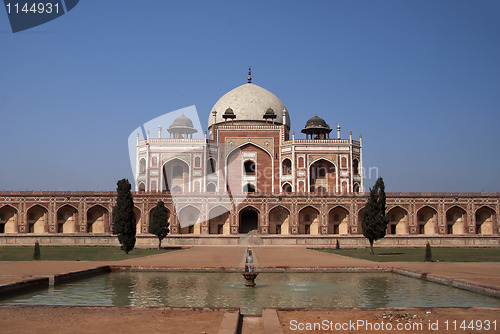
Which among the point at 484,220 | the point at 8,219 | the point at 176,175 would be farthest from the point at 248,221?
the point at 484,220

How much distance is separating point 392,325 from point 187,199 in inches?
1073

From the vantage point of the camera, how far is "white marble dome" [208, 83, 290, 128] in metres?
40.9

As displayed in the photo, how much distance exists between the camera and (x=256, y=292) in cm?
922

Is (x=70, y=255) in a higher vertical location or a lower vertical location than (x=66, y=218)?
lower

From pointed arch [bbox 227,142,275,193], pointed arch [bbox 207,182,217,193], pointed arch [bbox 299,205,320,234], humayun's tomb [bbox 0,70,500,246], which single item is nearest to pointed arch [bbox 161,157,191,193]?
humayun's tomb [bbox 0,70,500,246]

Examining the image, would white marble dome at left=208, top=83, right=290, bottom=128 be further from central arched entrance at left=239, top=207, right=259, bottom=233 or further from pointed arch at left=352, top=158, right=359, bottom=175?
central arched entrance at left=239, top=207, right=259, bottom=233

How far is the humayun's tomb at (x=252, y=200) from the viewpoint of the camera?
28.6m

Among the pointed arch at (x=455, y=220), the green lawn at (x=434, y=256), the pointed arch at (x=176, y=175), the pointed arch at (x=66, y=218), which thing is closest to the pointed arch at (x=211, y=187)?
the pointed arch at (x=176, y=175)

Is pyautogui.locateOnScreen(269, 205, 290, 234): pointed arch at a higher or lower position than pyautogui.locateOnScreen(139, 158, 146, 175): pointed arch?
lower

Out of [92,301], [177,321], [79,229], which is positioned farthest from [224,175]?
[177,321]

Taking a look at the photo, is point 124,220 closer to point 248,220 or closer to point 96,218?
point 96,218

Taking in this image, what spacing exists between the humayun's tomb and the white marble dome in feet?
0.62

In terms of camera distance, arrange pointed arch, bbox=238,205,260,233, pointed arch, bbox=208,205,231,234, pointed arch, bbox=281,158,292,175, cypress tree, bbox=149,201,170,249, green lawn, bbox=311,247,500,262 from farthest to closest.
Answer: pointed arch, bbox=281,158,292,175 < pointed arch, bbox=238,205,260,233 < pointed arch, bbox=208,205,231,234 < cypress tree, bbox=149,201,170,249 < green lawn, bbox=311,247,500,262

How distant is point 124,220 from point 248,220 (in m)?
15.7
